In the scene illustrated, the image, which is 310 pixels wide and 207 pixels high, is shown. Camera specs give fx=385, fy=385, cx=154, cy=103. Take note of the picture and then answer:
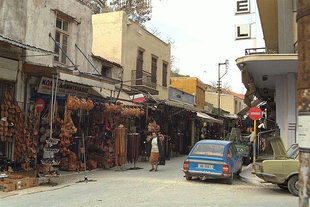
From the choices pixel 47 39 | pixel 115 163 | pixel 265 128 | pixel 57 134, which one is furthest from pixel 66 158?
pixel 265 128

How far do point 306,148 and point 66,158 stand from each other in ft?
44.9

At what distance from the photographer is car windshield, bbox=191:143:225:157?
1395 cm

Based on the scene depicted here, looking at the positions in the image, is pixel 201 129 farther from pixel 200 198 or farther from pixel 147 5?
pixel 200 198

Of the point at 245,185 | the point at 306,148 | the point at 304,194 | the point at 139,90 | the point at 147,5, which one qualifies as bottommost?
the point at 245,185

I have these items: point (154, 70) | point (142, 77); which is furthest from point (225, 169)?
point (154, 70)

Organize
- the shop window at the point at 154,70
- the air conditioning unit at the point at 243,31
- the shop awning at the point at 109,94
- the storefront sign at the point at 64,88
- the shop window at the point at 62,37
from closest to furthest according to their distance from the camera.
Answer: the storefront sign at the point at 64,88 → the shop window at the point at 62,37 → the shop awning at the point at 109,94 → the air conditioning unit at the point at 243,31 → the shop window at the point at 154,70

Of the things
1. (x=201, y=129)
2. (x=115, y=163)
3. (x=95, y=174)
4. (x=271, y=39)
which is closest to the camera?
(x=95, y=174)

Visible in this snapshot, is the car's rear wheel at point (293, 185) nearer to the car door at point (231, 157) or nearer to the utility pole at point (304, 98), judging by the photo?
the car door at point (231, 157)

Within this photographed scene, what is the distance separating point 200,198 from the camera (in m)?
10.3

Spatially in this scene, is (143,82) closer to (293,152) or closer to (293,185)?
(293,152)

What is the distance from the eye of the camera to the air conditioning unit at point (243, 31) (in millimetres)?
19844

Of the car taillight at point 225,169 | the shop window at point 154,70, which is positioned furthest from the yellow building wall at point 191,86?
the car taillight at point 225,169

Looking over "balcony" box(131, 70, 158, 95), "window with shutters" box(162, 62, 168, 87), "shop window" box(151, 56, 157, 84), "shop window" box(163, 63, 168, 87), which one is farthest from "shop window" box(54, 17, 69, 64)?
"shop window" box(163, 63, 168, 87)

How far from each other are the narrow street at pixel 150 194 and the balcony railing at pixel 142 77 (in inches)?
391
